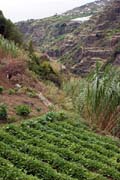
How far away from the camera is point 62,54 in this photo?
140 metres

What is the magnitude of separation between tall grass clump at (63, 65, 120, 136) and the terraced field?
5.88 feet

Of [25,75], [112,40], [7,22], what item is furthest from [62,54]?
[25,75]

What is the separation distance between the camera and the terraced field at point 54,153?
1051 centimetres

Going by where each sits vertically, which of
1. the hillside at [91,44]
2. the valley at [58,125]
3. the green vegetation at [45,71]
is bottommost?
the hillside at [91,44]

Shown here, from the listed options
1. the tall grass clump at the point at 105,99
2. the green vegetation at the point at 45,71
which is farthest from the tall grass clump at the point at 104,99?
the green vegetation at the point at 45,71

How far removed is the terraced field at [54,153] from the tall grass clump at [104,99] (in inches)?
70.5

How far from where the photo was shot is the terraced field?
10.5 m

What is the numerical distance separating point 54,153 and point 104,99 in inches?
211

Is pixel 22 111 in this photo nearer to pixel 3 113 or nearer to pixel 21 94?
pixel 3 113

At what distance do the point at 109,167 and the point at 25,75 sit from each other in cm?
1059

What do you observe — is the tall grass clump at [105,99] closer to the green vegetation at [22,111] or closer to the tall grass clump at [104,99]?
the tall grass clump at [104,99]

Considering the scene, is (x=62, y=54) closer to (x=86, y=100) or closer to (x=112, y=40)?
(x=112, y=40)

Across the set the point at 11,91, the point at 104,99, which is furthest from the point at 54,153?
the point at 11,91

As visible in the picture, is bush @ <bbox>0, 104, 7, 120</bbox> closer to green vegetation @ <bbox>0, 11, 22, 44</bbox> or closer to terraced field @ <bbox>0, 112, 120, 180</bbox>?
terraced field @ <bbox>0, 112, 120, 180</bbox>
